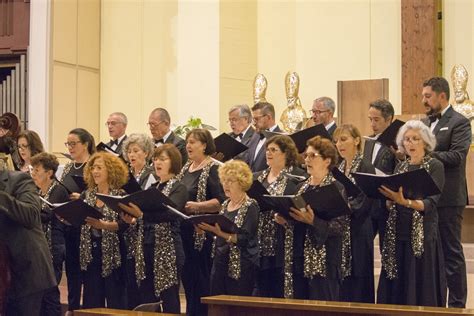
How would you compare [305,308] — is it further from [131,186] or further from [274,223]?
[131,186]

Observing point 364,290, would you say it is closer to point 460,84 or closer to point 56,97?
point 460,84

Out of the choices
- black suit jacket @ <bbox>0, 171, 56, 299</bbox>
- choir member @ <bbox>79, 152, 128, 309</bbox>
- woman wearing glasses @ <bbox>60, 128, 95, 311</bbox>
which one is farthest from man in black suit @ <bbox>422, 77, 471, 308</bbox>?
black suit jacket @ <bbox>0, 171, 56, 299</bbox>

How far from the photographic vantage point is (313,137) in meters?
5.41

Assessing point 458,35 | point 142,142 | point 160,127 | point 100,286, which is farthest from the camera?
point 458,35

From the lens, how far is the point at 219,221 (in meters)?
4.94

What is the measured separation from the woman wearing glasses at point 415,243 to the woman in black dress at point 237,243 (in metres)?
0.71

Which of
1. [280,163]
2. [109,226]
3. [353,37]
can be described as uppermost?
[353,37]

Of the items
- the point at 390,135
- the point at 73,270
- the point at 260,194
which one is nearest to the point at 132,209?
the point at 260,194

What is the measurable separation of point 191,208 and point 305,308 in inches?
62.7

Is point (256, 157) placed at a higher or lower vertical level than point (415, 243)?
higher

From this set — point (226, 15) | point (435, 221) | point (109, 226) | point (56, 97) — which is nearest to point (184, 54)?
point (226, 15)

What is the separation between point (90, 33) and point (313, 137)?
5.78 m

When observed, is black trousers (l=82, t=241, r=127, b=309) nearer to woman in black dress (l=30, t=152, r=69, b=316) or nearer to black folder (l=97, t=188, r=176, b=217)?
woman in black dress (l=30, t=152, r=69, b=316)

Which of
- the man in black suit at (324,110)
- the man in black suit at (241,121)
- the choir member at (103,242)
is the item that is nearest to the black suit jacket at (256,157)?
the man in black suit at (241,121)
